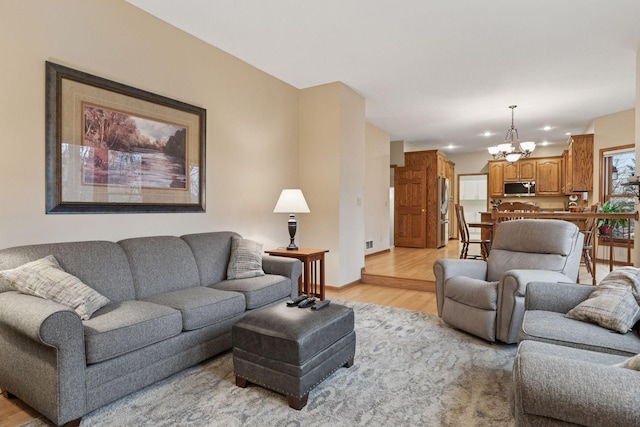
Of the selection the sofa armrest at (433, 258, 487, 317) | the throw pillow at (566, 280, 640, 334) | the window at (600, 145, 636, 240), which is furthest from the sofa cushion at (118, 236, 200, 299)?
the window at (600, 145, 636, 240)

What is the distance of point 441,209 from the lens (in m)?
8.34

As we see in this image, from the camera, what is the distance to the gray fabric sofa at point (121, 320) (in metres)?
1.73

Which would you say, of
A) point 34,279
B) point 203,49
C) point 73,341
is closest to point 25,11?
point 203,49

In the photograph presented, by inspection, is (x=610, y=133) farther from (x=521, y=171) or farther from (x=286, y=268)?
(x=286, y=268)

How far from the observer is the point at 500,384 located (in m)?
2.21

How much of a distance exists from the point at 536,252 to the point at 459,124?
13.8 feet

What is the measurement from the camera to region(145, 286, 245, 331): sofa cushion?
7.77ft

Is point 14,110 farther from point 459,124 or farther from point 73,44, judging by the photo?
point 459,124

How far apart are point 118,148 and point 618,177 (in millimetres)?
7869

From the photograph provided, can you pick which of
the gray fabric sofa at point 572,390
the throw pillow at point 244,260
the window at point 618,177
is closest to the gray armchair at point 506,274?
the gray fabric sofa at point 572,390

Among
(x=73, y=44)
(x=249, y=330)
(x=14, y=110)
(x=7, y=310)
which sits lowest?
(x=249, y=330)

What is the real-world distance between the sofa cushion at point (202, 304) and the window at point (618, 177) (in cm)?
694

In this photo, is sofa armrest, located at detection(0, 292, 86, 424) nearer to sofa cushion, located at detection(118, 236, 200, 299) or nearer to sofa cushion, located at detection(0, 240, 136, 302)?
sofa cushion, located at detection(0, 240, 136, 302)

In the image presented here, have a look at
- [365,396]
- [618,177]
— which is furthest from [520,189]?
[365,396]
